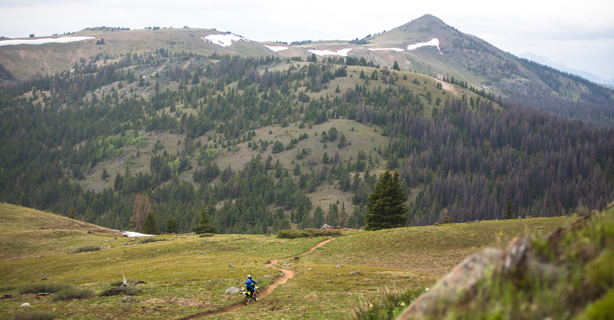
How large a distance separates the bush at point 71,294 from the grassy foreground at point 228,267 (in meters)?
0.43

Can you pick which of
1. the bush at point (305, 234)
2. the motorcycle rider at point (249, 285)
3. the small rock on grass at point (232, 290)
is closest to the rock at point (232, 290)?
the small rock on grass at point (232, 290)

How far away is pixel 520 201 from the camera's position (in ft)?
499

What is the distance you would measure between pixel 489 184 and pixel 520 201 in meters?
14.9

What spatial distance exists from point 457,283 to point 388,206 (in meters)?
54.3

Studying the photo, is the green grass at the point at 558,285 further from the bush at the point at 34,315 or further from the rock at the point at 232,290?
the rock at the point at 232,290

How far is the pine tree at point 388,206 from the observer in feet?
195

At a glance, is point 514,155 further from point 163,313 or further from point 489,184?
point 163,313

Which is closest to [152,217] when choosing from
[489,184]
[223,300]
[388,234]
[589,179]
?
[388,234]

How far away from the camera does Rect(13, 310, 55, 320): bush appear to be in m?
18.2

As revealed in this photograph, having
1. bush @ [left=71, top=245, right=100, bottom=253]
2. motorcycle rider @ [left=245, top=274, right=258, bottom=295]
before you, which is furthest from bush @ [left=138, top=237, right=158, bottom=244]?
motorcycle rider @ [left=245, top=274, right=258, bottom=295]

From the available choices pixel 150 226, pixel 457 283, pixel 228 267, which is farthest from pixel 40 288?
pixel 150 226

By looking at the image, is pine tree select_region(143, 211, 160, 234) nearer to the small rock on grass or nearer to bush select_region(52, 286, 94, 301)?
bush select_region(52, 286, 94, 301)

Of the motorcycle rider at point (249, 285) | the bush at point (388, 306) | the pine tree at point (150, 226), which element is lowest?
the pine tree at point (150, 226)

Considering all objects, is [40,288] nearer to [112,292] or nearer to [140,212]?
[112,292]
